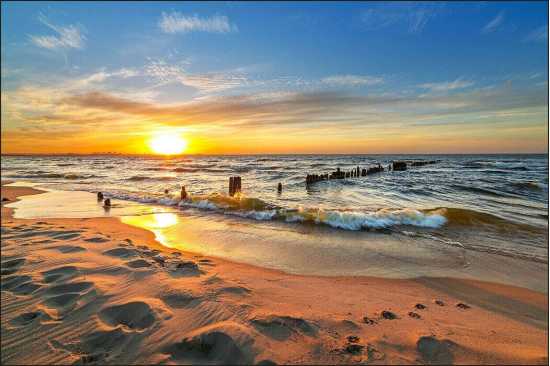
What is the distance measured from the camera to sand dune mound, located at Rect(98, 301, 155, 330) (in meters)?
3.31

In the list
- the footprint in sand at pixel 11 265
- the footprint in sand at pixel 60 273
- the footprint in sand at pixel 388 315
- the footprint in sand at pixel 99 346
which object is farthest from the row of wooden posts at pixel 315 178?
the footprint in sand at pixel 388 315

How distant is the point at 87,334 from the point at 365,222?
8.17 meters

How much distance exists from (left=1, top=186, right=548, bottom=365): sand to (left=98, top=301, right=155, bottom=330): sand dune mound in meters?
0.02

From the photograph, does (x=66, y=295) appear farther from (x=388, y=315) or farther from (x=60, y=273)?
(x=388, y=315)

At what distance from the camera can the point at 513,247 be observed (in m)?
7.77

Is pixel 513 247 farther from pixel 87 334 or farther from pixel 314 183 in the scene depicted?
pixel 314 183

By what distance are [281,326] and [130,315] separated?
6.01 ft

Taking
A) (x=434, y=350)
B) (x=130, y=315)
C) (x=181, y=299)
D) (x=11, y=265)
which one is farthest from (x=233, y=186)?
(x=434, y=350)

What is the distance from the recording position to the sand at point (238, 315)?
9.48 ft

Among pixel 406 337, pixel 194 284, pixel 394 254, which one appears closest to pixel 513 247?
Answer: pixel 394 254

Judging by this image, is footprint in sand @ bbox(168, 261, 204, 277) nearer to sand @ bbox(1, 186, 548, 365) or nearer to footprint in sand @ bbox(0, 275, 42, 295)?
sand @ bbox(1, 186, 548, 365)

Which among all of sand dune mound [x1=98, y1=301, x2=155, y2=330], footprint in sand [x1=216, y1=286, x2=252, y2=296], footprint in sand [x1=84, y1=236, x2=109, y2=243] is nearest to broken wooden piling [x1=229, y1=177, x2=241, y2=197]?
footprint in sand [x1=84, y1=236, x2=109, y2=243]

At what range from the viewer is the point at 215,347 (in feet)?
9.56

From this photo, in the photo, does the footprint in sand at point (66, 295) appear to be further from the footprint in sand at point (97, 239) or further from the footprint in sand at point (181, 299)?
the footprint in sand at point (97, 239)
